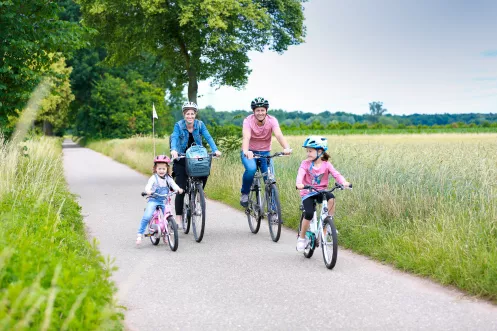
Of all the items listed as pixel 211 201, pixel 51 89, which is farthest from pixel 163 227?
pixel 51 89

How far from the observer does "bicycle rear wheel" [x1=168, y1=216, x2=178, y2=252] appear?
791 centimetres

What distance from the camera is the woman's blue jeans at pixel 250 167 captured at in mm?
8977

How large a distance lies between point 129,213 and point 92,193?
15.0 ft

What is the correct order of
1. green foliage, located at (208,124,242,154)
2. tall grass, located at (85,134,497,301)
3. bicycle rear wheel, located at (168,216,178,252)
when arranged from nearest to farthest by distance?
tall grass, located at (85,134,497,301)
bicycle rear wheel, located at (168,216,178,252)
green foliage, located at (208,124,242,154)

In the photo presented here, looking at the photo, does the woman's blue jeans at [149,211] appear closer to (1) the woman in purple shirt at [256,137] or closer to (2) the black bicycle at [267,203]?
(1) the woman in purple shirt at [256,137]

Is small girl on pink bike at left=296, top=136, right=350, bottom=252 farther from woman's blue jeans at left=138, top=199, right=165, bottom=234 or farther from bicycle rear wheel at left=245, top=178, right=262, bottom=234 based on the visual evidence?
woman's blue jeans at left=138, top=199, right=165, bottom=234

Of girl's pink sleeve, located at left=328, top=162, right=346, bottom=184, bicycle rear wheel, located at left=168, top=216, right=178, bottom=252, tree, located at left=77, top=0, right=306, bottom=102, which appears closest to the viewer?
girl's pink sleeve, located at left=328, top=162, right=346, bottom=184

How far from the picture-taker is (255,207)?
9.17m

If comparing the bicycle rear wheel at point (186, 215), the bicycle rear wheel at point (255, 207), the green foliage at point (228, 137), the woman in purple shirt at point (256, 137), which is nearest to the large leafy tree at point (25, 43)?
the green foliage at point (228, 137)

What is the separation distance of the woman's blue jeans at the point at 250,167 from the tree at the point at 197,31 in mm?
10768

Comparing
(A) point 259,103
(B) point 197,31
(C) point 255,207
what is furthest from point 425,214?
(B) point 197,31

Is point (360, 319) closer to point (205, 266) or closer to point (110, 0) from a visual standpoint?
point (205, 266)

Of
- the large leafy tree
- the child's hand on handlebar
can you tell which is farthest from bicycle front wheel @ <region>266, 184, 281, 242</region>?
A: the large leafy tree

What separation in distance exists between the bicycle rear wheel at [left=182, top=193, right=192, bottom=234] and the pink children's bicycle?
2.83 feet
